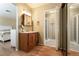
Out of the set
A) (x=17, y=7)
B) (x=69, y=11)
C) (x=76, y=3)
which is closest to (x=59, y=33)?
(x=69, y=11)

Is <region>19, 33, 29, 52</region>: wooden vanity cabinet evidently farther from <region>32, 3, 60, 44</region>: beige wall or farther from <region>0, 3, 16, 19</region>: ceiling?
<region>0, 3, 16, 19</region>: ceiling

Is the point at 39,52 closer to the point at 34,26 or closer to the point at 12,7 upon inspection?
the point at 34,26

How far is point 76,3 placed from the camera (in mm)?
1676

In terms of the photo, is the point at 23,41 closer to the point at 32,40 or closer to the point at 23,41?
the point at 23,41

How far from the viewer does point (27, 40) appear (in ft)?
5.88

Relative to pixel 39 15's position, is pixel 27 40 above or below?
below

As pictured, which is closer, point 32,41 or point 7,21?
point 7,21

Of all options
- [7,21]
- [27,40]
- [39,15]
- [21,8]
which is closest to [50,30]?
[39,15]

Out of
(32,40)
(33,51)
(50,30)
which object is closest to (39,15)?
(50,30)

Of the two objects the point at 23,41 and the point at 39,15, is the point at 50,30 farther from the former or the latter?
the point at 23,41

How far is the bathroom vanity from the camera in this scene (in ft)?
5.81

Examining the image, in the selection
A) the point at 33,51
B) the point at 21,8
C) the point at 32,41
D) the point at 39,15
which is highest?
the point at 21,8

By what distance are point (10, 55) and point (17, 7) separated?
845 millimetres

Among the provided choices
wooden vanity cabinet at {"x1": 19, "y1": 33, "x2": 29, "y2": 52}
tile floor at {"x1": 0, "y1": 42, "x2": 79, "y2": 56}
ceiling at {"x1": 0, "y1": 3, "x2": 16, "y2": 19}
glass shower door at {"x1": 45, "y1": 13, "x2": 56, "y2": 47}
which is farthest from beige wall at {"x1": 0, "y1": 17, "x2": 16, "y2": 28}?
glass shower door at {"x1": 45, "y1": 13, "x2": 56, "y2": 47}
